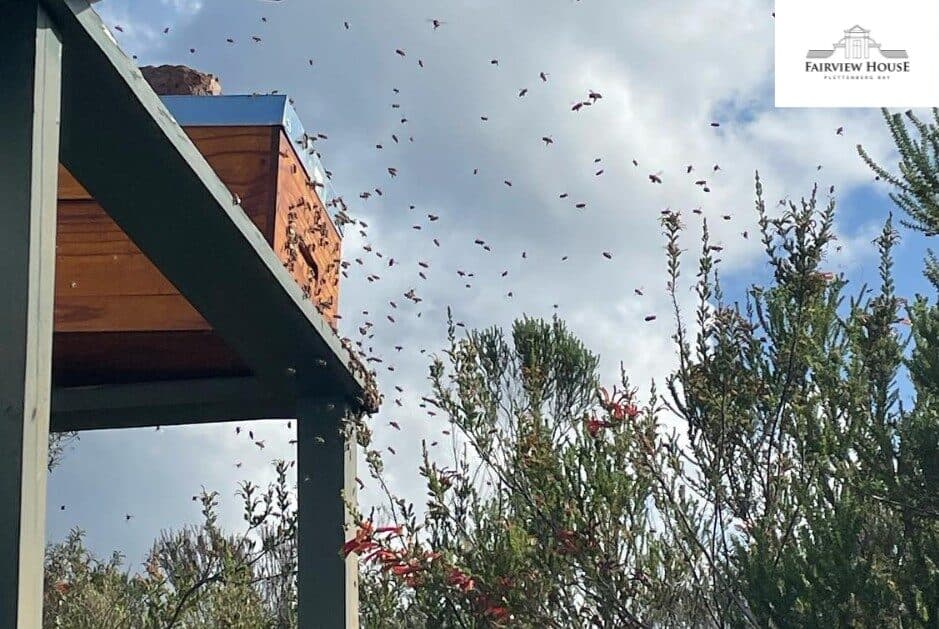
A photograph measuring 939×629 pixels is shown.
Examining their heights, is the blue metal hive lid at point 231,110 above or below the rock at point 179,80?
below

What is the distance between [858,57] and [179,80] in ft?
9.29

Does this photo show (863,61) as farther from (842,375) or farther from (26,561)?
(26,561)

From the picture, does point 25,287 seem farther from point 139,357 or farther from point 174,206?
point 139,357

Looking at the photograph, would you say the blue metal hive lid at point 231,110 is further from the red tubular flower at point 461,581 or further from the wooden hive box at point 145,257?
the red tubular flower at point 461,581

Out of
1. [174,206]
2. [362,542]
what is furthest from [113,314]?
[362,542]

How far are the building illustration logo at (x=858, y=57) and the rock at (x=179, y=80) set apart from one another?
8.04 feet

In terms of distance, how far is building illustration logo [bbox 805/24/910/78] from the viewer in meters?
3.91

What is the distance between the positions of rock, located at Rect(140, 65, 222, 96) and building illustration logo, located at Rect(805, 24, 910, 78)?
8.04ft

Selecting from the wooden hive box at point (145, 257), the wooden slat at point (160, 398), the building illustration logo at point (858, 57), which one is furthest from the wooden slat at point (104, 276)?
the building illustration logo at point (858, 57)

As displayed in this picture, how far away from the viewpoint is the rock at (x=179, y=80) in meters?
2.35

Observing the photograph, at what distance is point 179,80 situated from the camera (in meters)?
2.35

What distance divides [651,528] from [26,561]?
1.59 metres

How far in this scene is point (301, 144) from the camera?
2.24 meters

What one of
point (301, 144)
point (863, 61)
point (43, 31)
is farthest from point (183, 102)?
point (863, 61)
